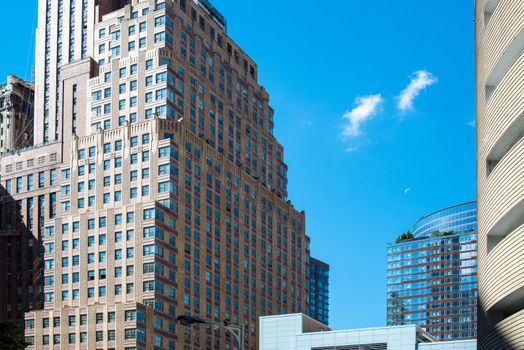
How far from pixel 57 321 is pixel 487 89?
9875cm

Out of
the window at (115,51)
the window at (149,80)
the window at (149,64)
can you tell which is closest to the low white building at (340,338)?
the window at (149,80)

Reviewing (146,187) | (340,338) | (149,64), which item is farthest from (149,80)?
(340,338)

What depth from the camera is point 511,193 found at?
5538cm

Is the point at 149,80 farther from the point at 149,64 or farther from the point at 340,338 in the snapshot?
the point at 340,338

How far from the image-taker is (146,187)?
495 feet

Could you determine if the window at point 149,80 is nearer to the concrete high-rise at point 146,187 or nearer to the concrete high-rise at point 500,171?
the concrete high-rise at point 146,187

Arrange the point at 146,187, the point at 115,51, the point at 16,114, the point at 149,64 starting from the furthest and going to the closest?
1. the point at 16,114
2. the point at 115,51
3. the point at 149,64
4. the point at 146,187

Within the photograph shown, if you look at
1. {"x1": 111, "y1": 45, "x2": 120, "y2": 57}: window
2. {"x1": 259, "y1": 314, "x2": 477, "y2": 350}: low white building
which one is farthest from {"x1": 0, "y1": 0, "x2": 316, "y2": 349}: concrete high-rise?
{"x1": 259, "y1": 314, "x2": 477, "y2": 350}: low white building

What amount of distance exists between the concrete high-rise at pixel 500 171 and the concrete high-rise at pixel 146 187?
83.7 m

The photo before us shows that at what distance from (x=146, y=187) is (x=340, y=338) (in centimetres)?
5365

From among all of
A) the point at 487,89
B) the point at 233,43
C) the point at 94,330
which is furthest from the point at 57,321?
the point at 487,89

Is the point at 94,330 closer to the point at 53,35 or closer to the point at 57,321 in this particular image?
the point at 57,321

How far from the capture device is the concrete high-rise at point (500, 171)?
5431 cm

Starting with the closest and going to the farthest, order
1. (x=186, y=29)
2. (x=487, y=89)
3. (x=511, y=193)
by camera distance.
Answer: (x=511, y=193)
(x=487, y=89)
(x=186, y=29)
